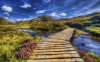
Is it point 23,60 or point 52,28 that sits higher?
point 52,28

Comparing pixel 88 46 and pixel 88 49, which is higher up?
pixel 88 46

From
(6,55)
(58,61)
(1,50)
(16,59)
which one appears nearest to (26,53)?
(16,59)

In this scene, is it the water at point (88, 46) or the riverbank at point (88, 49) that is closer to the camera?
the riverbank at point (88, 49)

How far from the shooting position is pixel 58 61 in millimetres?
8672

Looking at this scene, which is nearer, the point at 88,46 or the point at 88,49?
the point at 88,49

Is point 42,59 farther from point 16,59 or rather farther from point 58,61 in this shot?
point 16,59

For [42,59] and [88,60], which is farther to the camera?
[88,60]

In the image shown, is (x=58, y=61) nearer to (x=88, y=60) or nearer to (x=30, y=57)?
(x=30, y=57)

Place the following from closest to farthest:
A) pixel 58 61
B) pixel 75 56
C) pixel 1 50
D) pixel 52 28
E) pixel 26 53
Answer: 1. pixel 58 61
2. pixel 75 56
3. pixel 26 53
4. pixel 1 50
5. pixel 52 28

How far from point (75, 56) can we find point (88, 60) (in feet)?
4.76

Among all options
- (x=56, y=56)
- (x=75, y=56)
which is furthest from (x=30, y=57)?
(x=75, y=56)

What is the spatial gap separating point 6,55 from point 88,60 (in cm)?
482

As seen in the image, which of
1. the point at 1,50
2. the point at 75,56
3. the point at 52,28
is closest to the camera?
the point at 75,56

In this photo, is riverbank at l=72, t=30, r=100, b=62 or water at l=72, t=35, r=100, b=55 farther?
water at l=72, t=35, r=100, b=55
